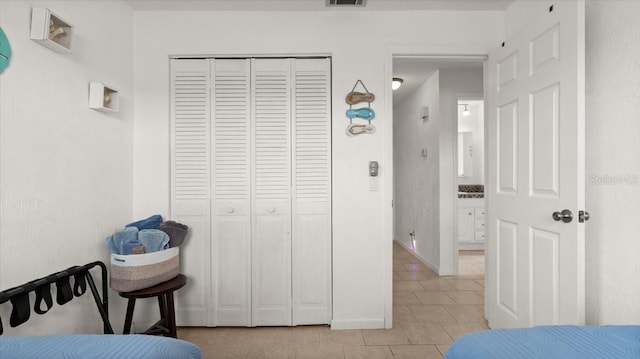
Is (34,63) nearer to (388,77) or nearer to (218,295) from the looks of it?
(218,295)

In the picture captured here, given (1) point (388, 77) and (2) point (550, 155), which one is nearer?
(2) point (550, 155)

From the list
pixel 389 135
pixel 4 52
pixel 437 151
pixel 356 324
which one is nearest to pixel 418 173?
pixel 437 151

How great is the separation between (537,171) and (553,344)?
1.25 m

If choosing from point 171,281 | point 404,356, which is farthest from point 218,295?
point 404,356

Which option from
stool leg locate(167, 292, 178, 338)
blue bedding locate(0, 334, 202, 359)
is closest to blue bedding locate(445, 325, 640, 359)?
blue bedding locate(0, 334, 202, 359)

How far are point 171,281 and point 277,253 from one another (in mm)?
770

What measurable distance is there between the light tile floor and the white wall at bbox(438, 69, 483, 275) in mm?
829

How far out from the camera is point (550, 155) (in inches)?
73.4

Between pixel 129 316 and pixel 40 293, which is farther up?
pixel 40 293

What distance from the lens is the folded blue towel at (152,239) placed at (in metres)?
2.14

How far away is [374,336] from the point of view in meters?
2.48

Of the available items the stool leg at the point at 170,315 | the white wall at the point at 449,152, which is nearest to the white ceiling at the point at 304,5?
the white wall at the point at 449,152

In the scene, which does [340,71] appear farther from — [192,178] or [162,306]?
[162,306]

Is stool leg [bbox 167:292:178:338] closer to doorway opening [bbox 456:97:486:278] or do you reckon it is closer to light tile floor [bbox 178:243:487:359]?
light tile floor [bbox 178:243:487:359]
